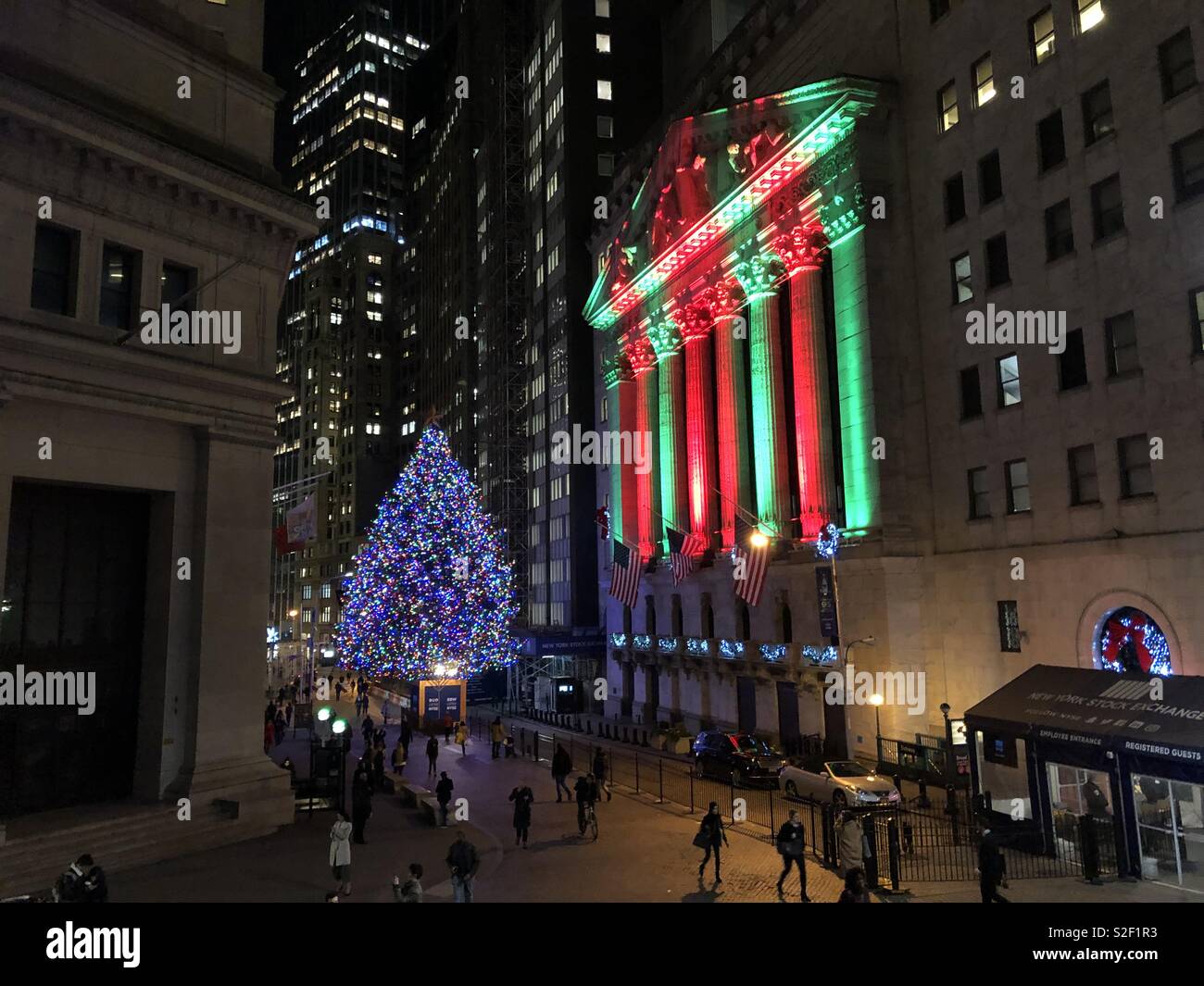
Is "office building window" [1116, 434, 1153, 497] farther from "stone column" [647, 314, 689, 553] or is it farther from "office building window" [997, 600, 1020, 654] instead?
"stone column" [647, 314, 689, 553]

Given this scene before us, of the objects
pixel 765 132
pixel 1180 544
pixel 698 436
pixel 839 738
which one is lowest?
pixel 839 738

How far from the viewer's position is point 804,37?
39.9 metres

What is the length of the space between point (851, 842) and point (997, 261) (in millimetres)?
21841

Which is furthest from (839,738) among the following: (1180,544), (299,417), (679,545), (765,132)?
(299,417)

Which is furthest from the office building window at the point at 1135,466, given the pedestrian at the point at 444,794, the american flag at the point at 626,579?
the american flag at the point at 626,579

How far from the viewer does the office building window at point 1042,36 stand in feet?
88.2

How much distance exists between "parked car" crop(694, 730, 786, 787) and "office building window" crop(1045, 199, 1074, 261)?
18486 mm

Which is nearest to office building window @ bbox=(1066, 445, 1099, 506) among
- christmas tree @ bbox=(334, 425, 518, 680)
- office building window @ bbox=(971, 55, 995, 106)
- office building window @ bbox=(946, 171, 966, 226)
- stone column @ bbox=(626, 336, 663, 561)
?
office building window @ bbox=(946, 171, 966, 226)

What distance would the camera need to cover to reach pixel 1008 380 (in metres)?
28.5

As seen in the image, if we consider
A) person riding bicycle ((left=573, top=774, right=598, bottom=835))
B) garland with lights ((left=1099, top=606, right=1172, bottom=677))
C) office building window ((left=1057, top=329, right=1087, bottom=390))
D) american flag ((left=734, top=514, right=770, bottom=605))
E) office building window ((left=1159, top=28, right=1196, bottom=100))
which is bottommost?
person riding bicycle ((left=573, top=774, right=598, bottom=835))

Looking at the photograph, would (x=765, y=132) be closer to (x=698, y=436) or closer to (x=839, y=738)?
(x=698, y=436)

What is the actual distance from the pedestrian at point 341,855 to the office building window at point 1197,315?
2354cm

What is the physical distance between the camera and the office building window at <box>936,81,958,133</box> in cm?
3114
